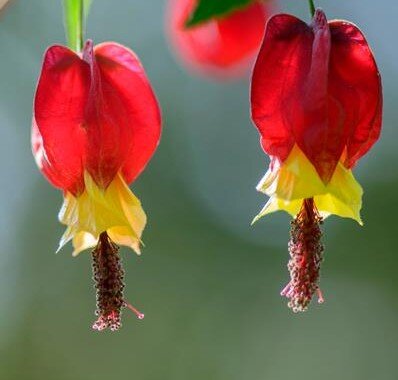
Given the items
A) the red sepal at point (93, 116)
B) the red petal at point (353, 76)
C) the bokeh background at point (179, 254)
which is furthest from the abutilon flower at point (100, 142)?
the bokeh background at point (179, 254)

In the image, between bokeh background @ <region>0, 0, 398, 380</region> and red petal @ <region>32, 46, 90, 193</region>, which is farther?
bokeh background @ <region>0, 0, 398, 380</region>

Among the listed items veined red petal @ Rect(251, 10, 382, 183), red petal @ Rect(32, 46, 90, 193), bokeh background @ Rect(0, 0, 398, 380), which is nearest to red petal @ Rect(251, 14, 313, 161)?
veined red petal @ Rect(251, 10, 382, 183)

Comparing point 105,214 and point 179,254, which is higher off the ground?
point 179,254

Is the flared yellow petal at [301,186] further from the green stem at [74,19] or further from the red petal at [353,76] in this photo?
the green stem at [74,19]

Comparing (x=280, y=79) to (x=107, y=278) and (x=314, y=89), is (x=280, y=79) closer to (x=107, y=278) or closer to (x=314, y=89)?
(x=314, y=89)

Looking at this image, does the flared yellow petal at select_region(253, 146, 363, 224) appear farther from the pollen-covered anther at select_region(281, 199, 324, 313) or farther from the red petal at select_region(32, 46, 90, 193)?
the red petal at select_region(32, 46, 90, 193)

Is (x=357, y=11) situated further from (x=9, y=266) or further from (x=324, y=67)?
(x=324, y=67)

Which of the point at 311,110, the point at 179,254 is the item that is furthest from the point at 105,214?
the point at 179,254

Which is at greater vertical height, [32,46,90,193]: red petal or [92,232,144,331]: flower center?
[32,46,90,193]: red petal
